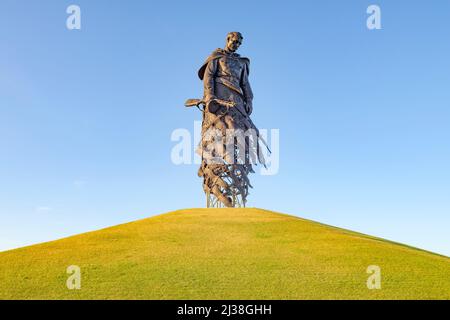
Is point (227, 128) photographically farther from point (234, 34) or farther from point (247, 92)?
point (234, 34)

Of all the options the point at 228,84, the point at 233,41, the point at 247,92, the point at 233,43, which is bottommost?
the point at 247,92

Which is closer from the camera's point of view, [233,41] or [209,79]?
[209,79]

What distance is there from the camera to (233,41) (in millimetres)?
34781

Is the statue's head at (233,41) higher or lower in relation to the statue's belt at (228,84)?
higher

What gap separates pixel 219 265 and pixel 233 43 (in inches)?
804

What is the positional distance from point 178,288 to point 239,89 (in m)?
20.3

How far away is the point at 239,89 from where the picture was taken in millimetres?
34250

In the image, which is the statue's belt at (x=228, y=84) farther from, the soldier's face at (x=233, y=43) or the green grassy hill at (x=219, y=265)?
the green grassy hill at (x=219, y=265)

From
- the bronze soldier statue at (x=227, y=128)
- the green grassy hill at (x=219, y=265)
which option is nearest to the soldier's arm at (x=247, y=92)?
the bronze soldier statue at (x=227, y=128)

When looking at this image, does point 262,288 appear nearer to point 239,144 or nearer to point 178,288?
point 178,288

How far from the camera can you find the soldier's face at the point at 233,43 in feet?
114

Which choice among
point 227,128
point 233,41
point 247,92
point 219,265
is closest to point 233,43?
point 233,41

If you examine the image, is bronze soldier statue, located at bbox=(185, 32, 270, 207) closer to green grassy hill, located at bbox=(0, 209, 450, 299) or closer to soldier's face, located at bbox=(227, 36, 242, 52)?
soldier's face, located at bbox=(227, 36, 242, 52)
